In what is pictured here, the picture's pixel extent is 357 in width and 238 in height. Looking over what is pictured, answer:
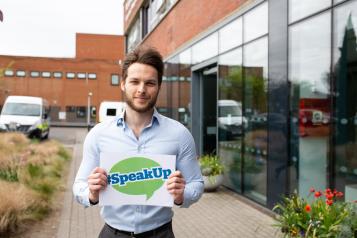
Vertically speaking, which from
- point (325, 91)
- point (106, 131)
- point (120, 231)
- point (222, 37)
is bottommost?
point (120, 231)

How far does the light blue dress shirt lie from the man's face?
14 cm

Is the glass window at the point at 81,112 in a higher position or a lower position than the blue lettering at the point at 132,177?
higher

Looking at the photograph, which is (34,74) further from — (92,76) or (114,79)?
(114,79)

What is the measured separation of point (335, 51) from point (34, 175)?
6.13 meters

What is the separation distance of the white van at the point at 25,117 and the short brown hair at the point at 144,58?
74.5 ft

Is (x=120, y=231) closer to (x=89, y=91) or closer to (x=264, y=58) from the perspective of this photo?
(x=264, y=58)

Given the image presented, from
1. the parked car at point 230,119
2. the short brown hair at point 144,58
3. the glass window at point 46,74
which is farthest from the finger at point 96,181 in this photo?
the glass window at point 46,74

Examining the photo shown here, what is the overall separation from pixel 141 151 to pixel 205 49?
9774 mm

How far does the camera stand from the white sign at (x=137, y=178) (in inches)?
92.9

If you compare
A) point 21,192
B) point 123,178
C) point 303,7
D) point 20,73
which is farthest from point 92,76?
point 123,178

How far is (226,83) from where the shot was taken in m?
10.3

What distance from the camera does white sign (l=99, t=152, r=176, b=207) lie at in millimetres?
2359

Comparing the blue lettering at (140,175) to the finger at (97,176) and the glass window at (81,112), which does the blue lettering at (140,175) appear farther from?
the glass window at (81,112)

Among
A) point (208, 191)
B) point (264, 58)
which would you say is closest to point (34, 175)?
point (208, 191)
